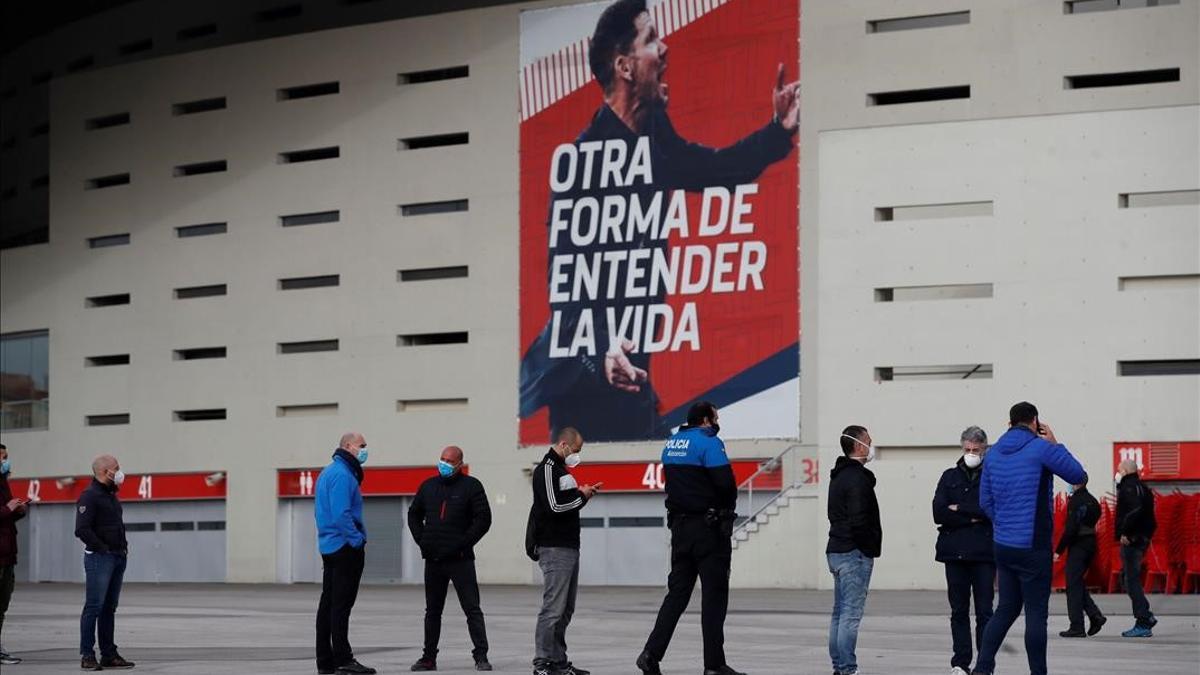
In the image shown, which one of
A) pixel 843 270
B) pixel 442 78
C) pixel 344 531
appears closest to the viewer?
pixel 344 531

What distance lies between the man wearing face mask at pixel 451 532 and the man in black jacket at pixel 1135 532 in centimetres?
768

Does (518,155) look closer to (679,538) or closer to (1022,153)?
(1022,153)

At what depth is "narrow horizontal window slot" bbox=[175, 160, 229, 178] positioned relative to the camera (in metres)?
46.5

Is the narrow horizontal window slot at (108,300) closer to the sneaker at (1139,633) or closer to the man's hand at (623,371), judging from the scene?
the man's hand at (623,371)

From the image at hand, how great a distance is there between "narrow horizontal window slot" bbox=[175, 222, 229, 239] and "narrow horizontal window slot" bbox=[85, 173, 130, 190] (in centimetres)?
232

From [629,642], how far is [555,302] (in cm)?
2135

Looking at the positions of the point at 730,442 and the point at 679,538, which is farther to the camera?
the point at 730,442

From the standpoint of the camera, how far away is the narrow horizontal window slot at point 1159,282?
35438 mm

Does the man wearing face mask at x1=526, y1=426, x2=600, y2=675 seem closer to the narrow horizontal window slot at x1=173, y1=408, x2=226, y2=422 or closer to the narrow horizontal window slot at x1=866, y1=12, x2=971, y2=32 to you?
the narrow horizontal window slot at x1=866, y1=12, x2=971, y2=32

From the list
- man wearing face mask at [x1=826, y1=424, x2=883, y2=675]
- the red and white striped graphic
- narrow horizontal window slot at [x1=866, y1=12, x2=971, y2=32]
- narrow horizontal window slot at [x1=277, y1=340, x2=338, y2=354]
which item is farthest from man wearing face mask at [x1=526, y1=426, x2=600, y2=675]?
narrow horizontal window slot at [x1=277, y1=340, x2=338, y2=354]

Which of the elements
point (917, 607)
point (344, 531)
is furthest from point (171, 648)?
point (917, 607)

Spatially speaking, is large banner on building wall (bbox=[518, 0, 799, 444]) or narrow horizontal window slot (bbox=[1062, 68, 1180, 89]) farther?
large banner on building wall (bbox=[518, 0, 799, 444])

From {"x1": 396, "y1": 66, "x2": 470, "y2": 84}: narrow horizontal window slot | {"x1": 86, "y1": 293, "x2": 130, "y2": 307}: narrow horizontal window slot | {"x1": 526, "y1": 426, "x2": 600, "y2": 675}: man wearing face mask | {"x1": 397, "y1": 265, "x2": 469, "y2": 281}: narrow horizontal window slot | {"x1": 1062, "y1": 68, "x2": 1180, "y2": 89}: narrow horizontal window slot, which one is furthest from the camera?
{"x1": 86, "y1": 293, "x2": 130, "y2": 307}: narrow horizontal window slot

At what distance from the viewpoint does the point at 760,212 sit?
1547 inches
